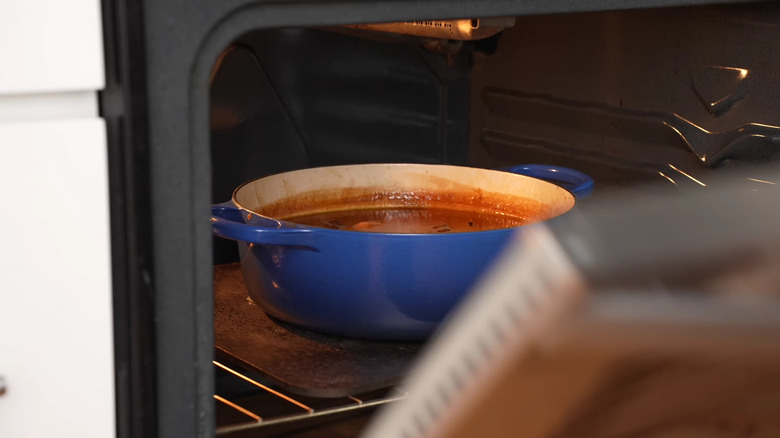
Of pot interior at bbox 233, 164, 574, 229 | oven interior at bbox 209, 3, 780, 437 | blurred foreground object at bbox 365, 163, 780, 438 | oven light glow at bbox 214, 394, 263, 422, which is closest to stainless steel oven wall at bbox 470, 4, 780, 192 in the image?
oven interior at bbox 209, 3, 780, 437

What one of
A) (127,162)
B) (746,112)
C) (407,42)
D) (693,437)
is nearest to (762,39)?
(746,112)

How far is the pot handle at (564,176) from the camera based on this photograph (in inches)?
43.5

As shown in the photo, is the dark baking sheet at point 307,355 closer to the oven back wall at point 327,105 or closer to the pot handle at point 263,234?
the pot handle at point 263,234

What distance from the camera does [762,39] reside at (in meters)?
1.03

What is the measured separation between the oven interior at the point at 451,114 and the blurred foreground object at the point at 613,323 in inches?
24.6

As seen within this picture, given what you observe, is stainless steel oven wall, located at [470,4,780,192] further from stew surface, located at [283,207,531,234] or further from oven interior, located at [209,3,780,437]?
stew surface, located at [283,207,531,234]

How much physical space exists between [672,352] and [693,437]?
0.07 metres

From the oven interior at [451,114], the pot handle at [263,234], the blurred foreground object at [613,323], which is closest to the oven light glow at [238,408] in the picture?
the oven interior at [451,114]

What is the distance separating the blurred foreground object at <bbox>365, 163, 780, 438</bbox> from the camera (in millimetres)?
242

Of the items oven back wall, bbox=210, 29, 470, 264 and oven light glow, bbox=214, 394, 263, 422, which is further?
oven back wall, bbox=210, 29, 470, 264

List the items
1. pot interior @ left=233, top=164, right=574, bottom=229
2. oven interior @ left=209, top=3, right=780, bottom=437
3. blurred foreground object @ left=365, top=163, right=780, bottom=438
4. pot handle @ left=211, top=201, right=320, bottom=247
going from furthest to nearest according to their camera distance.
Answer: pot interior @ left=233, top=164, right=574, bottom=229
oven interior @ left=209, top=3, right=780, bottom=437
pot handle @ left=211, top=201, right=320, bottom=247
blurred foreground object @ left=365, top=163, right=780, bottom=438

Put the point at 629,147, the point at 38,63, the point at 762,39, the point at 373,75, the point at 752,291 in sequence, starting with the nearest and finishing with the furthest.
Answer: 1. the point at 752,291
2. the point at 38,63
3. the point at 762,39
4. the point at 629,147
5. the point at 373,75

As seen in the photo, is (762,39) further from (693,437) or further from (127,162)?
(693,437)

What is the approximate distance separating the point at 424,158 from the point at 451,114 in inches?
3.0
